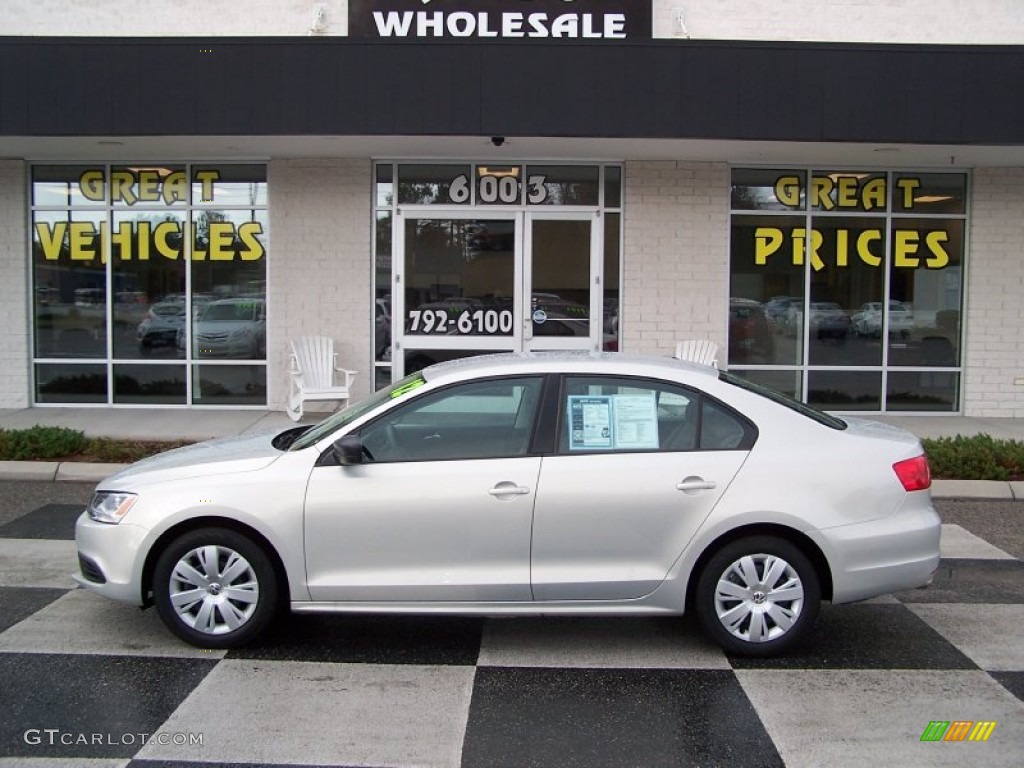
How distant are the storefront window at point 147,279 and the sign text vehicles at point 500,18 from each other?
2546 mm

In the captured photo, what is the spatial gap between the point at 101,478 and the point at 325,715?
6138 mm

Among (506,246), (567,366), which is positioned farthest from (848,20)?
(567,366)

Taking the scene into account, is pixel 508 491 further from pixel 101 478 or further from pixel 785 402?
pixel 101 478

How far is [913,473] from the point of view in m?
5.26

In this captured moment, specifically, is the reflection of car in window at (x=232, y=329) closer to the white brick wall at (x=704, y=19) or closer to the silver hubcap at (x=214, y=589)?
the white brick wall at (x=704, y=19)

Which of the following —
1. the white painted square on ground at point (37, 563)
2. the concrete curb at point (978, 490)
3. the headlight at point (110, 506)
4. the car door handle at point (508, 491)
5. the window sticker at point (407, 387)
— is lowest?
the white painted square on ground at point (37, 563)

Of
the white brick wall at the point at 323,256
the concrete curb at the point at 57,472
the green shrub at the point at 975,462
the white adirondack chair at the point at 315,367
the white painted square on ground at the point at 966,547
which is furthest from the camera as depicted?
the white brick wall at the point at 323,256

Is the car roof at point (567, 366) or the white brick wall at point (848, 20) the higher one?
the white brick wall at point (848, 20)

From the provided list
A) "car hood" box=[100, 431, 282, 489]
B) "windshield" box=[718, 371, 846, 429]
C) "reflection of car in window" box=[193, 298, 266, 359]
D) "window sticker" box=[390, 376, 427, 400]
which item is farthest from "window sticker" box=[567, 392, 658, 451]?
"reflection of car in window" box=[193, 298, 266, 359]

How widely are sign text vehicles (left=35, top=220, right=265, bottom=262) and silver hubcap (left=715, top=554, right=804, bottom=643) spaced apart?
9847mm

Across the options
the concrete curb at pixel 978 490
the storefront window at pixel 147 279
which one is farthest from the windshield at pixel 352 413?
the storefront window at pixel 147 279

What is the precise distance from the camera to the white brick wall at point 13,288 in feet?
43.9

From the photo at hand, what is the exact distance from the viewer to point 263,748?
4.17 metres

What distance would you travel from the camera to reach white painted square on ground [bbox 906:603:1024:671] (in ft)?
17.3
